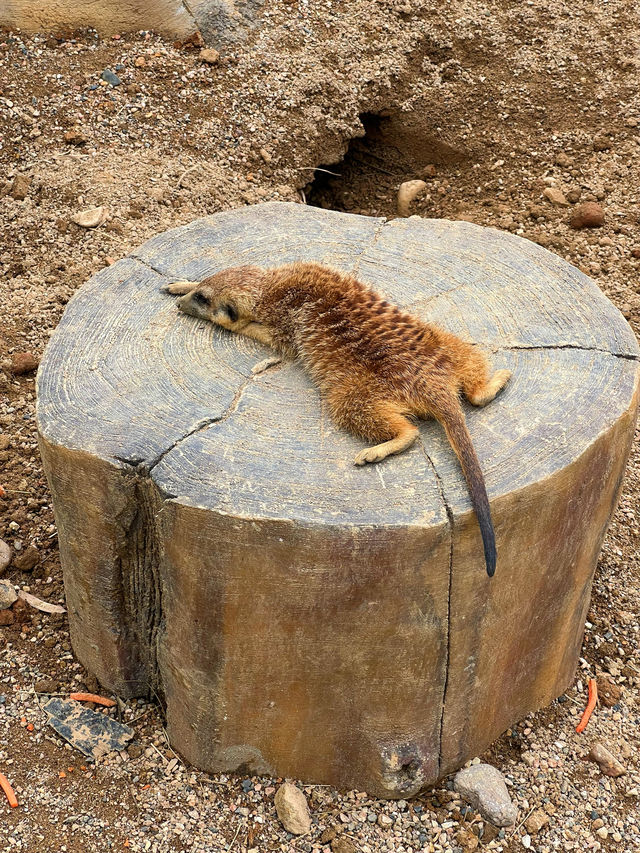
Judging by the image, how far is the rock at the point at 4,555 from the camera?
3139 mm

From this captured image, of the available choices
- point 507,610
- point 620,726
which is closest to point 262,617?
point 507,610

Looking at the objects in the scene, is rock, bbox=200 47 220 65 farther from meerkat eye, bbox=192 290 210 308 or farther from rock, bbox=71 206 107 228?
meerkat eye, bbox=192 290 210 308

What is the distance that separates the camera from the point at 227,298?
2600 millimetres

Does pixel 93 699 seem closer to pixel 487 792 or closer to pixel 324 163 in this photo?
pixel 487 792

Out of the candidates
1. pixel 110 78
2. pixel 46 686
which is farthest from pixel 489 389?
pixel 110 78

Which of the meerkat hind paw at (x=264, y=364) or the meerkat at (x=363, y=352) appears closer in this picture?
the meerkat at (x=363, y=352)

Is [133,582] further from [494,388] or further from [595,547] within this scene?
[595,547]

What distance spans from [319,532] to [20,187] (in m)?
3.16

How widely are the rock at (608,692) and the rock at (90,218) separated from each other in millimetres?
3096

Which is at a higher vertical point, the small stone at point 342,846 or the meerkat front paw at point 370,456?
the meerkat front paw at point 370,456

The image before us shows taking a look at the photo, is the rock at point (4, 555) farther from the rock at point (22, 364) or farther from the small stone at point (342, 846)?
the small stone at point (342, 846)

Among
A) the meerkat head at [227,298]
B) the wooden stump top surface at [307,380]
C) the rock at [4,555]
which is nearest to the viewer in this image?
the wooden stump top surface at [307,380]

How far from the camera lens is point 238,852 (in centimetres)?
241

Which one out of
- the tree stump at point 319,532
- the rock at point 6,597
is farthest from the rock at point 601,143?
the rock at point 6,597
